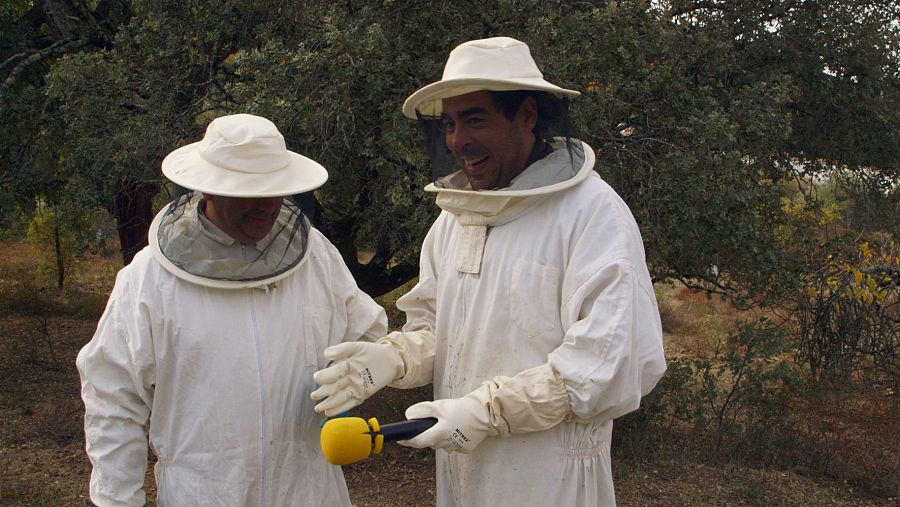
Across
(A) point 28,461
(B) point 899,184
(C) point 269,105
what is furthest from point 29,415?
(B) point 899,184

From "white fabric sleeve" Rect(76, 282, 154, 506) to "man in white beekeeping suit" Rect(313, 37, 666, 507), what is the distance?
52 cm

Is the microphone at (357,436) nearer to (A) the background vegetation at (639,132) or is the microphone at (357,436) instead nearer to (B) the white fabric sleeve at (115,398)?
(B) the white fabric sleeve at (115,398)

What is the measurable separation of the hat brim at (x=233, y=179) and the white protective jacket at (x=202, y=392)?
0.66ft

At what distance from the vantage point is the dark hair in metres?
2.25

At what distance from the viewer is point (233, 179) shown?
85.7 inches

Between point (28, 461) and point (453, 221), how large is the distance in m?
4.61

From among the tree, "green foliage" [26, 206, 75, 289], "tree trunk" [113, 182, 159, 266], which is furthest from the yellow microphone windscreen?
"green foliage" [26, 206, 75, 289]

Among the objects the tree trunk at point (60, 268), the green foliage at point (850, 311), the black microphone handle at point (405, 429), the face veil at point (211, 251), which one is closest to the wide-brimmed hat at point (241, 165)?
the face veil at point (211, 251)

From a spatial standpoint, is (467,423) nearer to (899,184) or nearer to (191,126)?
(191,126)

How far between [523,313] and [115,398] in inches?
45.8

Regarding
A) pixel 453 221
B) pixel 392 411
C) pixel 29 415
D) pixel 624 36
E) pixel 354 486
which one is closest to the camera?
pixel 453 221

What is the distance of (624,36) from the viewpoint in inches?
176

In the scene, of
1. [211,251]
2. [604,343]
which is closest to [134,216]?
[211,251]

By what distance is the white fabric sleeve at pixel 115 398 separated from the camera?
6.98 ft
